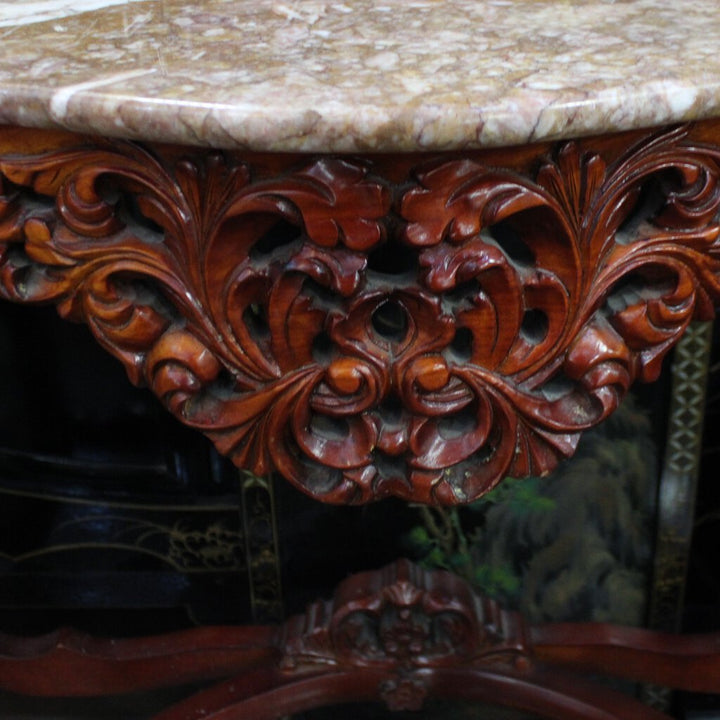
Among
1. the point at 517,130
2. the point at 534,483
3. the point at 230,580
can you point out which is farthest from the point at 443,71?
the point at 230,580

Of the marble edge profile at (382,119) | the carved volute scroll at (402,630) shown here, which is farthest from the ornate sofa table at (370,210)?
the carved volute scroll at (402,630)

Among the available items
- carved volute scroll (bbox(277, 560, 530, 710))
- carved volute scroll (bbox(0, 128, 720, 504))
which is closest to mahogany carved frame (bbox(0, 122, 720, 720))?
carved volute scroll (bbox(0, 128, 720, 504))

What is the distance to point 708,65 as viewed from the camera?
0.48 m

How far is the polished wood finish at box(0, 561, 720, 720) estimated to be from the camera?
0.90 m

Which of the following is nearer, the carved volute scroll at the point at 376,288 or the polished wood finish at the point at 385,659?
the carved volute scroll at the point at 376,288

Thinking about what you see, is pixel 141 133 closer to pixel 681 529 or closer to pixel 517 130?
pixel 517 130

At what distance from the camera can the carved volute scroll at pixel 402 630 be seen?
0.88m

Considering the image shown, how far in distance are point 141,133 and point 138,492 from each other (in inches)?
24.6

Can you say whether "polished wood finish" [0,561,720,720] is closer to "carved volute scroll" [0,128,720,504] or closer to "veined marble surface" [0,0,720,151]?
"carved volute scroll" [0,128,720,504]

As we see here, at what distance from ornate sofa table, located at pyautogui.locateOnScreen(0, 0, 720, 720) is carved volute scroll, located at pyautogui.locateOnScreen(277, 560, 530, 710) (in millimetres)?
317

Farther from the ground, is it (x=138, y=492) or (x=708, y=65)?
(x=708, y=65)

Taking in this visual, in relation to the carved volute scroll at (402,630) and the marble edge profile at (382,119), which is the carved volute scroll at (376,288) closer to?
the marble edge profile at (382,119)

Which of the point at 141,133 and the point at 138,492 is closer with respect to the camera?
the point at 141,133

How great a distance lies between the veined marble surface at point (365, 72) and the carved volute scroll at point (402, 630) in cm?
50
